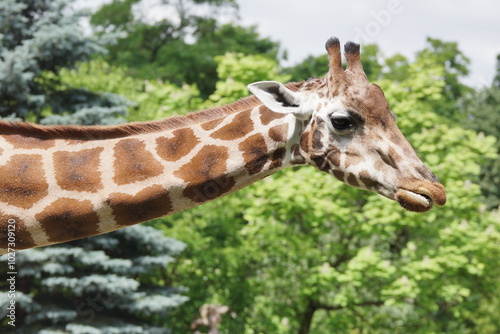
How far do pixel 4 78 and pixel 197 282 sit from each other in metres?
5.86

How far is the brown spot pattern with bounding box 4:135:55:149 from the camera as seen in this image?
10.7 feet

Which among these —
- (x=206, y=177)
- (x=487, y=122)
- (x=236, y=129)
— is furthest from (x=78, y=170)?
(x=487, y=122)

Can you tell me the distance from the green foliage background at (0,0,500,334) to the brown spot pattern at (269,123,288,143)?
278 inches

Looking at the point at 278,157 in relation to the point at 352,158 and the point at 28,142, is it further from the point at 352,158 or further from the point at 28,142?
the point at 28,142

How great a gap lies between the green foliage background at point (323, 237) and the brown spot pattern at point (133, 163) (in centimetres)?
676

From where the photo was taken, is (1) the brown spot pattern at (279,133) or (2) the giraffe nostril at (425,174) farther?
(1) the brown spot pattern at (279,133)

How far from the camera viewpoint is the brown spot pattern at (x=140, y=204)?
306 cm

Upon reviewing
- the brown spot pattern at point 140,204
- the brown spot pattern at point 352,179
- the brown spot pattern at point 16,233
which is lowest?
the brown spot pattern at point 16,233

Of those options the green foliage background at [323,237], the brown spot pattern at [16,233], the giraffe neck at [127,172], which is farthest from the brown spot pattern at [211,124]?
the green foliage background at [323,237]

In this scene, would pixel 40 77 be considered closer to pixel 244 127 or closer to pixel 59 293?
pixel 59 293

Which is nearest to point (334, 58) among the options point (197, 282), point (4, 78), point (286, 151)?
point (286, 151)

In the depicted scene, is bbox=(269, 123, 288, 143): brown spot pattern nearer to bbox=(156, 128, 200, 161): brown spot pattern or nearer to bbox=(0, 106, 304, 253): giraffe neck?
bbox=(0, 106, 304, 253): giraffe neck

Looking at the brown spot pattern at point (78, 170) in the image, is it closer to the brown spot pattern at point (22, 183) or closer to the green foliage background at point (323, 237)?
the brown spot pattern at point (22, 183)

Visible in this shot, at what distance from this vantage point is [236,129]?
3322mm
